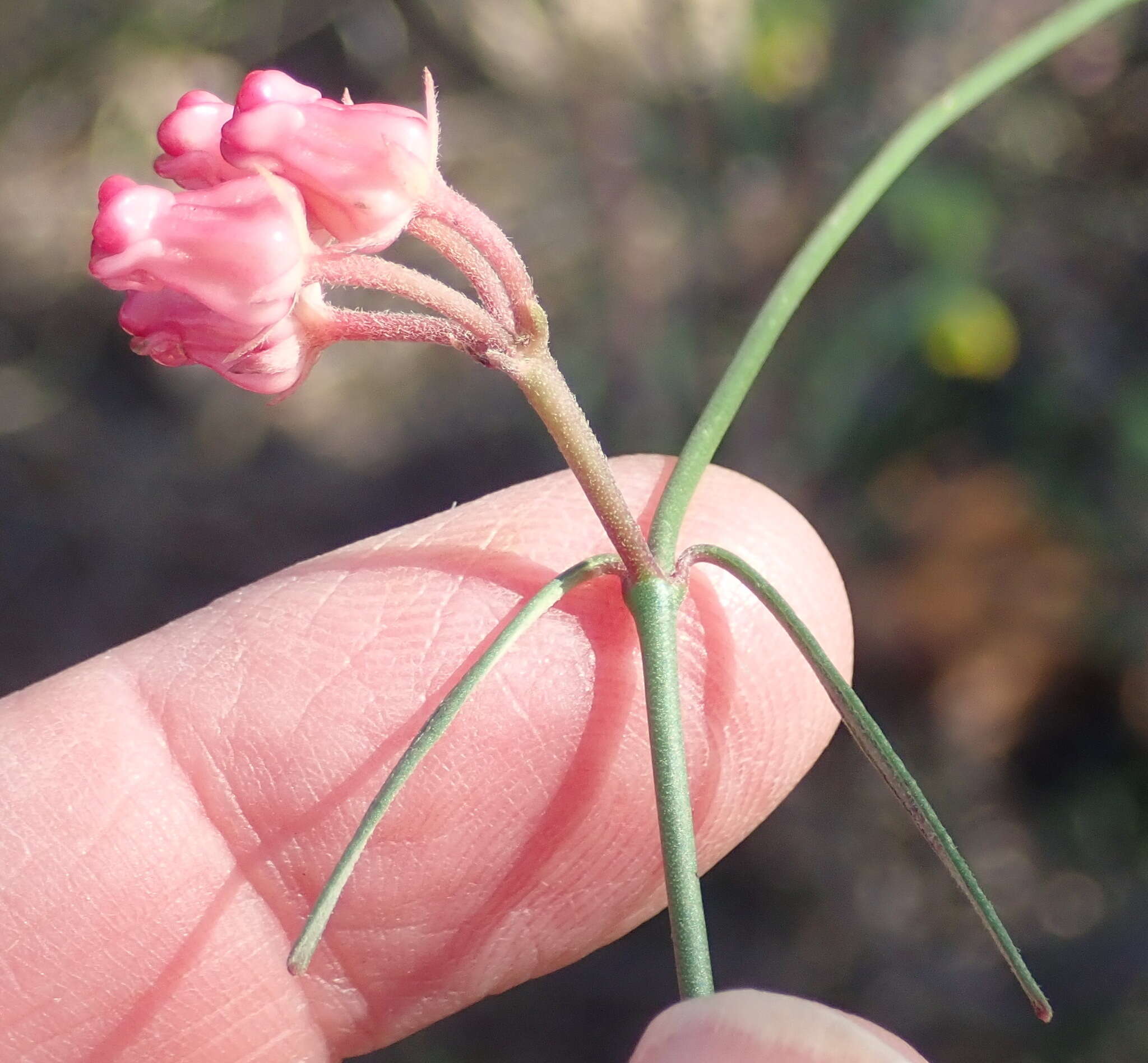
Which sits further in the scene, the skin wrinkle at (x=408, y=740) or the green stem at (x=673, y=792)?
the skin wrinkle at (x=408, y=740)

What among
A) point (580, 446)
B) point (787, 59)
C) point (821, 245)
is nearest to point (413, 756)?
point (580, 446)

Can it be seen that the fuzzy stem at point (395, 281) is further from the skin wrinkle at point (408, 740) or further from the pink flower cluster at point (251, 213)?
the skin wrinkle at point (408, 740)

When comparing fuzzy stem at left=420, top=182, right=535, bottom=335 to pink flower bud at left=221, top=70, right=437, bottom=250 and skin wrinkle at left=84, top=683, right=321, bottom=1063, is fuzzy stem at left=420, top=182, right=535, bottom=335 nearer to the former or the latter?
pink flower bud at left=221, top=70, right=437, bottom=250

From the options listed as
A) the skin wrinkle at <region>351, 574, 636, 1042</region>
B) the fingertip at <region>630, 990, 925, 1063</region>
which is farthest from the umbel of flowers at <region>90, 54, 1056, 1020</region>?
the skin wrinkle at <region>351, 574, 636, 1042</region>

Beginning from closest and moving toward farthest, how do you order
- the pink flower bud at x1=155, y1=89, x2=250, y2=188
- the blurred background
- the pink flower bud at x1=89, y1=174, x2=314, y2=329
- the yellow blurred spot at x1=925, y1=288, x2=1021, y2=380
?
the pink flower bud at x1=89, y1=174, x2=314, y2=329 → the pink flower bud at x1=155, y1=89, x2=250, y2=188 → the yellow blurred spot at x1=925, y1=288, x2=1021, y2=380 → the blurred background

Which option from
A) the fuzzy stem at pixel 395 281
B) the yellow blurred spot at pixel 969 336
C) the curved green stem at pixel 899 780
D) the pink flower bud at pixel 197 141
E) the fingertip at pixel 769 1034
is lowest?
the yellow blurred spot at pixel 969 336

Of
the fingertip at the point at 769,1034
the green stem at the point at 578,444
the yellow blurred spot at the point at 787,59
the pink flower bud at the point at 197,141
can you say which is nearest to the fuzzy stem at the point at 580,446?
the green stem at the point at 578,444

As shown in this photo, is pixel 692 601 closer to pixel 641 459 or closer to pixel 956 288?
pixel 641 459

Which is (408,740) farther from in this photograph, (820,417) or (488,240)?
(820,417)
